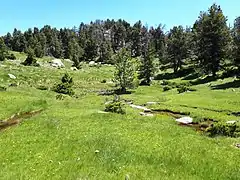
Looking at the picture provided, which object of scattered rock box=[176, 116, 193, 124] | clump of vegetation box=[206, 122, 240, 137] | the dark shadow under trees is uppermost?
the dark shadow under trees

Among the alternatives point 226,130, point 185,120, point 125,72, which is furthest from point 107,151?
point 125,72

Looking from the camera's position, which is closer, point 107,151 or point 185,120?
point 107,151

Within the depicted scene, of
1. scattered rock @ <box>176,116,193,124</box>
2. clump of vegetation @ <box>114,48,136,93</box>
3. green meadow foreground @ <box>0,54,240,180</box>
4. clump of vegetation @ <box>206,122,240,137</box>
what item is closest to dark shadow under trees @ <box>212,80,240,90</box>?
clump of vegetation @ <box>114,48,136,93</box>

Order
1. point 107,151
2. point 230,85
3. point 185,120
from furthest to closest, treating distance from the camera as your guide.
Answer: point 230,85
point 185,120
point 107,151

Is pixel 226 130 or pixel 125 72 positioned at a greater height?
pixel 125 72

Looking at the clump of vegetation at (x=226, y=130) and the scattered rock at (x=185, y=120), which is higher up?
the clump of vegetation at (x=226, y=130)

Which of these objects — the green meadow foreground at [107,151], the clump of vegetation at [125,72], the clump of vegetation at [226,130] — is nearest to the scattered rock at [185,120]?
the green meadow foreground at [107,151]

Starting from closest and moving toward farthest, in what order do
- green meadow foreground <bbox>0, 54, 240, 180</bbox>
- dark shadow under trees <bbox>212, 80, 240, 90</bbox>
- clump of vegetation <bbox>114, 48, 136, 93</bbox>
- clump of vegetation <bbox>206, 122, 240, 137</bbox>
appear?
green meadow foreground <bbox>0, 54, 240, 180</bbox>, clump of vegetation <bbox>206, 122, 240, 137</bbox>, dark shadow under trees <bbox>212, 80, 240, 90</bbox>, clump of vegetation <bbox>114, 48, 136, 93</bbox>

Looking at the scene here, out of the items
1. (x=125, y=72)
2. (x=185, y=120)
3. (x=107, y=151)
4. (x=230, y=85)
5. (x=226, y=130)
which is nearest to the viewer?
(x=107, y=151)

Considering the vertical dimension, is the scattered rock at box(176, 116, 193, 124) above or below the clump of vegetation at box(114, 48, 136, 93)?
below

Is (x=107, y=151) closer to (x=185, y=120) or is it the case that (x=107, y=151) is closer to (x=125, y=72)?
(x=185, y=120)

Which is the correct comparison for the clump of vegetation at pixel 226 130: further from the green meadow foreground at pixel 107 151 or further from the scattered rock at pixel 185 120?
the scattered rock at pixel 185 120

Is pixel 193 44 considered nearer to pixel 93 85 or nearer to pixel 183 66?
pixel 183 66

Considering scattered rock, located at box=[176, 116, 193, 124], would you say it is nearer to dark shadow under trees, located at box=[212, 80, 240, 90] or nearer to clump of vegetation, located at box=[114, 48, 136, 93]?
dark shadow under trees, located at box=[212, 80, 240, 90]
